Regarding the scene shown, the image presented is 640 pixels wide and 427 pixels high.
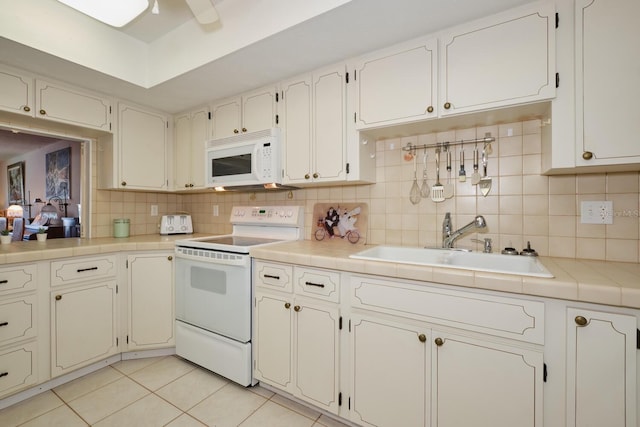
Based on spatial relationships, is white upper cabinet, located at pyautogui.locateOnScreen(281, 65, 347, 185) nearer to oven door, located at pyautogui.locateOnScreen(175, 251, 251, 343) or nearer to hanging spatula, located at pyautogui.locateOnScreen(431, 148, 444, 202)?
hanging spatula, located at pyautogui.locateOnScreen(431, 148, 444, 202)

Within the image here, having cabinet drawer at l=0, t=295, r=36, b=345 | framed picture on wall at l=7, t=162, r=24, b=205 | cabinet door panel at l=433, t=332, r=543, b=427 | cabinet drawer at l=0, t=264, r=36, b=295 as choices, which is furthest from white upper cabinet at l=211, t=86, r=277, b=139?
framed picture on wall at l=7, t=162, r=24, b=205

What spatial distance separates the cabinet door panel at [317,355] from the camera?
146 centimetres

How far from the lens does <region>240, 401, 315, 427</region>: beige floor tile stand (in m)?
1.51

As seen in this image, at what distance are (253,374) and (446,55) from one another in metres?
2.14

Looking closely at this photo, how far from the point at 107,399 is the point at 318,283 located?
4.89 feet

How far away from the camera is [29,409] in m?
1.61

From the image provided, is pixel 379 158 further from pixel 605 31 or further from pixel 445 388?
pixel 445 388

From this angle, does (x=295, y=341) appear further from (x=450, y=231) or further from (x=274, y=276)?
(x=450, y=231)

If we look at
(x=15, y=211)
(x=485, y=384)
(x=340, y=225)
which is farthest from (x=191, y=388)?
(x=15, y=211)

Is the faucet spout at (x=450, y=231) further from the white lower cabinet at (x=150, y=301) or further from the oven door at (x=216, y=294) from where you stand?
the white lower cabinet at (x=150, y=301)

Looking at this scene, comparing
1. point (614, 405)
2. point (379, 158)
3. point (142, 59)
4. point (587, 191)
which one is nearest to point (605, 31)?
point (587, 191)

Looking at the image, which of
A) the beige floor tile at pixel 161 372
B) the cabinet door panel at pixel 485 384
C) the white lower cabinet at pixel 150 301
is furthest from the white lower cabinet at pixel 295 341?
the white lower cabinet at pixel 150 301

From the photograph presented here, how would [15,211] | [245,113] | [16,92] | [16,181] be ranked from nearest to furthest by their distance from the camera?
[16,92] → [245,113] → [15,211] → [16,181]

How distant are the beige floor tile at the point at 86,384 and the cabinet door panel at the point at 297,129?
1.81 m
